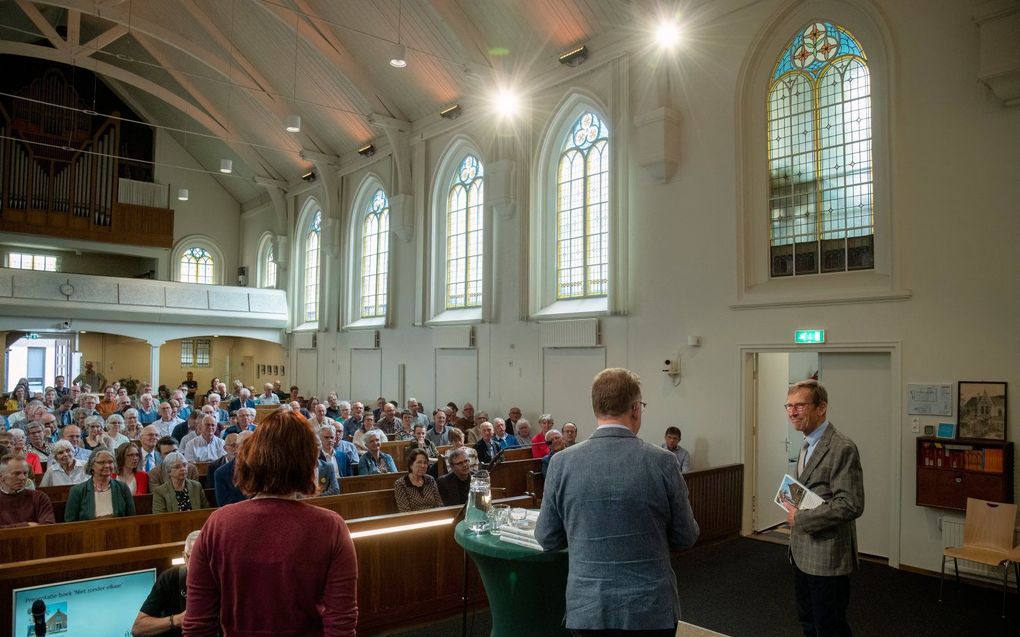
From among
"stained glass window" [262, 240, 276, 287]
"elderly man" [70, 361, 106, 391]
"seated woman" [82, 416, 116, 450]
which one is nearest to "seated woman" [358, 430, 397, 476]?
"seated woman" [82, 416, 116, 450]

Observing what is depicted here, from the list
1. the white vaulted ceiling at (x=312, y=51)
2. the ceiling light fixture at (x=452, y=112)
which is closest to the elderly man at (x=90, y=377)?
the white vaulted ceiling at (x=312, y=51)

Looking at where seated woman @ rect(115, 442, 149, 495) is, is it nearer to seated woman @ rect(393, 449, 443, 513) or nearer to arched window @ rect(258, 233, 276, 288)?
seated woman @ rect(393, 449, 443, 513)

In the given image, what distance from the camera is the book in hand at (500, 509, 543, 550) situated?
253 cm

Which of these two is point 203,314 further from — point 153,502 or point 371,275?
point 153,502

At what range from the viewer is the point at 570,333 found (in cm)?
1024

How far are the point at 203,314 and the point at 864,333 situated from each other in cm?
1548

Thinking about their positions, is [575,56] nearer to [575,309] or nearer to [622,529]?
[575,309]

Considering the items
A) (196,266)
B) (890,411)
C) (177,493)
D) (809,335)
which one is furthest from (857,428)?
(196,266)

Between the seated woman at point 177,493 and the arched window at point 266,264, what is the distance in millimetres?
15406

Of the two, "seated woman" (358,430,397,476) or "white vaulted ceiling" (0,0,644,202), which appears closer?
"seated woman" (358,430,397,476)

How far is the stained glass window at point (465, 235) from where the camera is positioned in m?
12.9

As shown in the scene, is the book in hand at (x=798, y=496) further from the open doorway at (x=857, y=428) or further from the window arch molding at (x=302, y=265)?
the window arch molding at (x=302, y=265)

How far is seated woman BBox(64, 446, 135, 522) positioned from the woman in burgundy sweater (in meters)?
3.66

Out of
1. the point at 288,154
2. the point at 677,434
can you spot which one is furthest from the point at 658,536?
the point at 288,154
